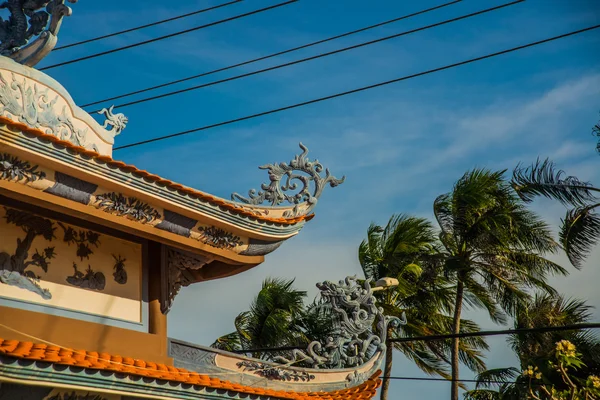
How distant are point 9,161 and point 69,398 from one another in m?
2.21

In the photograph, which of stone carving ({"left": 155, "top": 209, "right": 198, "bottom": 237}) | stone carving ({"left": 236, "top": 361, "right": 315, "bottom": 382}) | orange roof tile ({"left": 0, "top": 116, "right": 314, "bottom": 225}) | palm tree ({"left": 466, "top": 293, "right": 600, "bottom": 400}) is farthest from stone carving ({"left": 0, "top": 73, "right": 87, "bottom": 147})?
palm tree ({"left": 466, "top": 293, "right": 600, "bottom": 400})

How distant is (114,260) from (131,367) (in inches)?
82.0

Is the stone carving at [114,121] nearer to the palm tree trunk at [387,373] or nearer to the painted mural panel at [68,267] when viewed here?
the painted mural panel at [68,267]

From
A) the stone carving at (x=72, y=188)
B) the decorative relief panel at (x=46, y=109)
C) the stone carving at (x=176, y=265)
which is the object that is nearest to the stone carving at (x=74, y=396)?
the stone carving at (x=72, y=188)

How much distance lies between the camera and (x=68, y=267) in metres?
9.54

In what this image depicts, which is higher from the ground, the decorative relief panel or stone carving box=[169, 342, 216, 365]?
the decorative relief panel

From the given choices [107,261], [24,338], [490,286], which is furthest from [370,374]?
[490,286]

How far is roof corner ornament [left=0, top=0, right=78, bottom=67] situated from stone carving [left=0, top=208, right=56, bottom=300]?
1815 mm

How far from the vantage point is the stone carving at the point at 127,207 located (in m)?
9.20

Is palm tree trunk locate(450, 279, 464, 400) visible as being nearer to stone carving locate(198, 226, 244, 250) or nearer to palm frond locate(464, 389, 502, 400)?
palm frond locate(464, 389, 502, 400)

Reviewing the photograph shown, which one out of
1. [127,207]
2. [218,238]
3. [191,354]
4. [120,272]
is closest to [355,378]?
[191,354]

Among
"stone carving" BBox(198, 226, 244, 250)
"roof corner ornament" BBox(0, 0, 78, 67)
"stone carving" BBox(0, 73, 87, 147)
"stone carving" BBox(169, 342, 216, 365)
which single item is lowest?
"stone carving" BBox(169, 342, 216, 365)

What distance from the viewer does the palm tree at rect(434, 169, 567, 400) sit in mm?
21984

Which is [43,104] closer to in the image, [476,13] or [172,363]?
[172,363]
